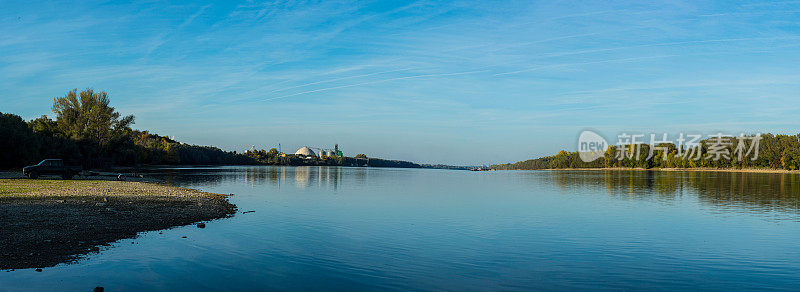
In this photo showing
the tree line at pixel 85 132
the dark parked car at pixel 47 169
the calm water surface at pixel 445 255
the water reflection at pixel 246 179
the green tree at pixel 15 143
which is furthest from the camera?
the tree line at pixel 85 132

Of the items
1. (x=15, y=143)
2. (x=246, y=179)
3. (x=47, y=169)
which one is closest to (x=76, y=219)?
(x=47, y=169)

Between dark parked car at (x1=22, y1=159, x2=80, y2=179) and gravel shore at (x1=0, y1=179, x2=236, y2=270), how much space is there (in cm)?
2468

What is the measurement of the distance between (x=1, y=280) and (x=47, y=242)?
16.5 ft

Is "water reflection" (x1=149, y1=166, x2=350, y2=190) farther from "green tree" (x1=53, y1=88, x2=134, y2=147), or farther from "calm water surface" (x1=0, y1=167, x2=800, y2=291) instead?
"calm water surface" (x1=0, y1=167, x2=800, y2=291)

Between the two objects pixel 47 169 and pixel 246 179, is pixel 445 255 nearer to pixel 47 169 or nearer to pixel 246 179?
pixel 47 169

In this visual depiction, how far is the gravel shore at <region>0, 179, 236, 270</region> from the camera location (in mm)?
17156

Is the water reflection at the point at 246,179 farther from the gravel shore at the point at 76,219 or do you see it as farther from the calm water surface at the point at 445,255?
the calm water surface at the point at 445,255

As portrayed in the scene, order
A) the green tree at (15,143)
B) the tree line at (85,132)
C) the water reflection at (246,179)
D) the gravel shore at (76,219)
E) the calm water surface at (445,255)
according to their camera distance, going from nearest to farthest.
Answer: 1. the calm water surface at (445,255)
2. the gravel shore at (76,219)
3. the water reflection at (246,179)
4. the green tree at (15,143)
5. the tree line at (85,132)

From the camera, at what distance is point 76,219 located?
23.8 m

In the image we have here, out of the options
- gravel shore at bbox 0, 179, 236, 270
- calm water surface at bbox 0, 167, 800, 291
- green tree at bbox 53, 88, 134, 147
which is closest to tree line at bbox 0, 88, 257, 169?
green tree at bbox 53, 88, 134, 147

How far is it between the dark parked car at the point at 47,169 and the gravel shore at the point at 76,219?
24.7 meters

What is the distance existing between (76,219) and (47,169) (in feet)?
135

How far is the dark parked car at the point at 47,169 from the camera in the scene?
55.4 meters

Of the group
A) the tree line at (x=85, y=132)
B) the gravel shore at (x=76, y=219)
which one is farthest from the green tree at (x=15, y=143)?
the gravel shore at (x=76, y=219)
